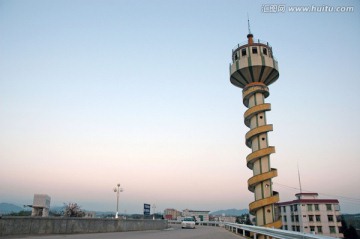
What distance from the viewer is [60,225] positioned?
1748 centimetres

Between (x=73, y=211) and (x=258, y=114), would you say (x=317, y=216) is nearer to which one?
(x=258, y=114)

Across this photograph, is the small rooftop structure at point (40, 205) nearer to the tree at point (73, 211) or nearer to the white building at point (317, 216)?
the tree at point (73, 211)

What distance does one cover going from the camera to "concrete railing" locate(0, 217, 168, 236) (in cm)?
1458

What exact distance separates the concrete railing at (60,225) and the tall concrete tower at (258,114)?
56.4 ft

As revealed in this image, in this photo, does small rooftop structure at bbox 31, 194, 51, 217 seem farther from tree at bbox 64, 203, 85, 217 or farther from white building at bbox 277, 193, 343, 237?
white building at bbox 277, 193, 343, 237

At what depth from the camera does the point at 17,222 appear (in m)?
14.9

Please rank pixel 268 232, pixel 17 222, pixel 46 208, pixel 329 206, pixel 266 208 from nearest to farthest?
pixel 268 232 < pixel 17 222 < pixel 46 208 < pixel 266 208 < pixel 329 206

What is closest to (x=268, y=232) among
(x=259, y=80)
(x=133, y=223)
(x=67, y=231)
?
(x=67, y=231)

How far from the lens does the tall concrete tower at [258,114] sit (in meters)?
35.7

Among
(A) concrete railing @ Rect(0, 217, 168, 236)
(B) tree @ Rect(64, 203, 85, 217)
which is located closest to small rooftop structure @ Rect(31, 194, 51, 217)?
(A) concrete railing @ Rect(0, 217, 168, 236)

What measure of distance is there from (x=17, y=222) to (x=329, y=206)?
7787cm

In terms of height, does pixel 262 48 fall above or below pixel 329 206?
above

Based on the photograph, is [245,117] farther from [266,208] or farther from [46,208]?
[46,208]

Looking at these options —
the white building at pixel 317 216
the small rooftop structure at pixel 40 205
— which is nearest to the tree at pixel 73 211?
the small rooftop structure at pixel 40 205
